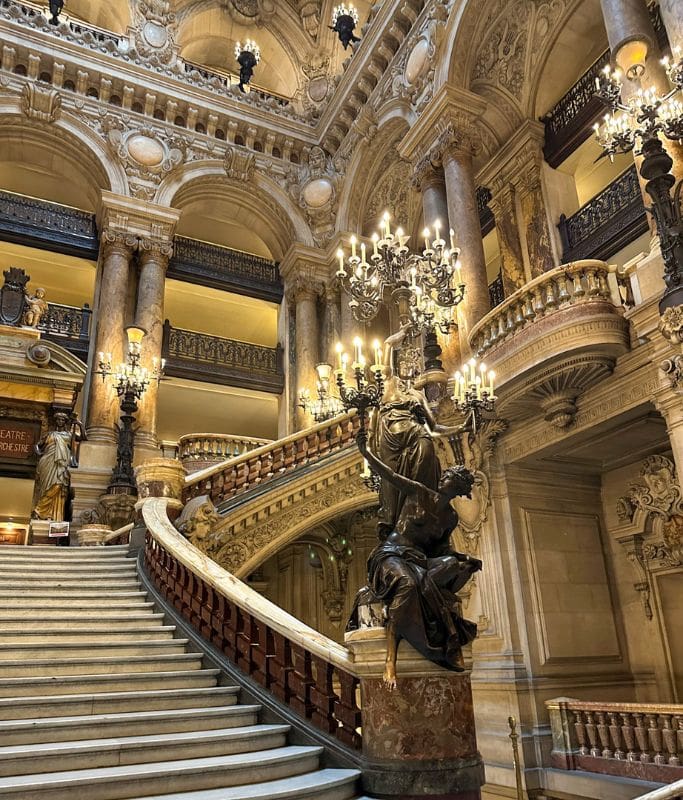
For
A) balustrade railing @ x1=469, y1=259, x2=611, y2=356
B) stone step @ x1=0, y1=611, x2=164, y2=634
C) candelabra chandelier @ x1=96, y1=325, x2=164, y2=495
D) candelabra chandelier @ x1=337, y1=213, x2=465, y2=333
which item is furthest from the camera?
candelabra chandelier @ x1=96, y1=325, x2=164, y2=495

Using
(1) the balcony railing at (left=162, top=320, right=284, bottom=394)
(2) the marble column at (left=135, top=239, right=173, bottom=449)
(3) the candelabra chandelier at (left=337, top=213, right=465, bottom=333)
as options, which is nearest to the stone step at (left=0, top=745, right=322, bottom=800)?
(3) the candelabra chandelier at (left=337, top=213, right=465, bottom=333)

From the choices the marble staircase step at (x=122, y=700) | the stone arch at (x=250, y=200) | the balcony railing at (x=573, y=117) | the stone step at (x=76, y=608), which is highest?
the stone arch at (x=250, y=200)

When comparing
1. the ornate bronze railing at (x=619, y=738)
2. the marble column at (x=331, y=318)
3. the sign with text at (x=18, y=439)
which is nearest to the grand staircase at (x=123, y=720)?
the ornate bronze railing at (x=619, y=738)

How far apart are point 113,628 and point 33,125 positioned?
12625 mm

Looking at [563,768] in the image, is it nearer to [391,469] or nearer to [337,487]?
[337,487]

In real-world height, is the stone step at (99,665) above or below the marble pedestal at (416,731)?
above

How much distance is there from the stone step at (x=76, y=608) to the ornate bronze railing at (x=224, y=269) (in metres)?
11.3

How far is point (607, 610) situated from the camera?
28.8ft

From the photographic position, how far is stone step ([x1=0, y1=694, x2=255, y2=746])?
3.56 m

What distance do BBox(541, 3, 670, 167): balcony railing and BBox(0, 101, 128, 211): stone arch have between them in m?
9.03

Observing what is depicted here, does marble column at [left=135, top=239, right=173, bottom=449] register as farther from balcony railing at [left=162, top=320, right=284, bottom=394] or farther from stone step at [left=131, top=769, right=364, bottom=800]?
stone step at [left=131, top=769, right=364, bottom=800]

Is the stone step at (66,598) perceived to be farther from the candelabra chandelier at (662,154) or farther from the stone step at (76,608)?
the candelabra chandelier at (662,154)

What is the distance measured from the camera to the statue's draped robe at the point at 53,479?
10.7 meters

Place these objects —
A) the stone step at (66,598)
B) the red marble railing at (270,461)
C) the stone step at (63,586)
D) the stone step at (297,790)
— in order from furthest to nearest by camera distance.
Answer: the red marble railing at (270,461) → the stone step at (63,586) → the stone step at (66,598) → the stone step at (297,790)
